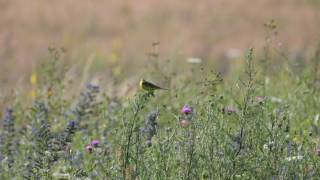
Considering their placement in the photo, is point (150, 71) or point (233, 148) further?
point (150, 71)

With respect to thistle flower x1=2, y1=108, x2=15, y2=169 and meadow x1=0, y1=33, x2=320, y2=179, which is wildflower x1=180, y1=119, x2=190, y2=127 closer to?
meadow x1=0, y1=33, x2=320, y2=179

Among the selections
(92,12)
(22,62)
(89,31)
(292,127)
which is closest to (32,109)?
(292,127)

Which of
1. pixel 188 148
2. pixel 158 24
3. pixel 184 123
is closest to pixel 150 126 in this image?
pixel 184 123

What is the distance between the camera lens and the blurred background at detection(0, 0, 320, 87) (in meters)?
16.4

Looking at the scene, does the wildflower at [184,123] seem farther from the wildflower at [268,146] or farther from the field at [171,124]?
the wildflower at [268,146]

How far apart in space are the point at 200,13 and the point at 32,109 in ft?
44.4

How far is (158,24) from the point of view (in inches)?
706

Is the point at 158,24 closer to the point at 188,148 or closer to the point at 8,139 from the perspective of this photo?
the point at 8,139

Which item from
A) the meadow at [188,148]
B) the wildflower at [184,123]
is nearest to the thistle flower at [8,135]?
the meadow at [188,148]

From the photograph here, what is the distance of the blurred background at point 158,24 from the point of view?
16422mm

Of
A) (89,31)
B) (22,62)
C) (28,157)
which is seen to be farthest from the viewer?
(89,31)

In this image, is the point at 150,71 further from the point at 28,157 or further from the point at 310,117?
the point at 28,157

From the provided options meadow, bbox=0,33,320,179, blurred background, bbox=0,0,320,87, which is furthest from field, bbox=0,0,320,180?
blurred background, bbox=0,0,320,87

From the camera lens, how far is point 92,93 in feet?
22.4
